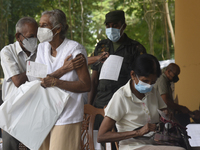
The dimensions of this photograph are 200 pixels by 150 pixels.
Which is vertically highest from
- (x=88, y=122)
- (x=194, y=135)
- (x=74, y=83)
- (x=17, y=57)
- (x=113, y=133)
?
(x=17, y=57)

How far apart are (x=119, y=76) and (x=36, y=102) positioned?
1.13 metres

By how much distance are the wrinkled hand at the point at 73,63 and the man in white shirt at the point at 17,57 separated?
514 mm

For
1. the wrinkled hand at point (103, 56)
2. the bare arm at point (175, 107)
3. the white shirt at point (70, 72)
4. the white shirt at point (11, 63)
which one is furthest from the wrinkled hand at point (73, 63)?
the bare arm at point (175, 107)

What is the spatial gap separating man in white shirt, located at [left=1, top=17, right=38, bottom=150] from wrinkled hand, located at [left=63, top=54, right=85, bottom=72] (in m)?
0.51

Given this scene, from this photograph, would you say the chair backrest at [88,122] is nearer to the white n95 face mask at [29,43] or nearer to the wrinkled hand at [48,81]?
the wrinkled hand at [48,81]

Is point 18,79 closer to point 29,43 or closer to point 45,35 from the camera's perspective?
point 29,43

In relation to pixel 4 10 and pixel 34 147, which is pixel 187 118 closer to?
pixel 34 147

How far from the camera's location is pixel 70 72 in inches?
96.4

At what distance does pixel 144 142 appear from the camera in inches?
89.3

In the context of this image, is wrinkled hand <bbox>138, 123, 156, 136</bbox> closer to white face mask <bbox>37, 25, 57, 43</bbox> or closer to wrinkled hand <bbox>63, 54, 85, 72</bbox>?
wrinkled hand <bbox>63, 54, 85, 72</bbox>

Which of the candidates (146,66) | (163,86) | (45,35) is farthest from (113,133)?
(163,86)

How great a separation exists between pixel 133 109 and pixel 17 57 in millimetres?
1147

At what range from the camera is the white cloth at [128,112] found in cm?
227

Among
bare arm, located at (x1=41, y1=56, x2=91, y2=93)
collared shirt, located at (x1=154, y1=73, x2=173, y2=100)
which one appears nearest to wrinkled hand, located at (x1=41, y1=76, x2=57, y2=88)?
bare arm, located at (x1=41, y1=56, x2=91, y2=93)
